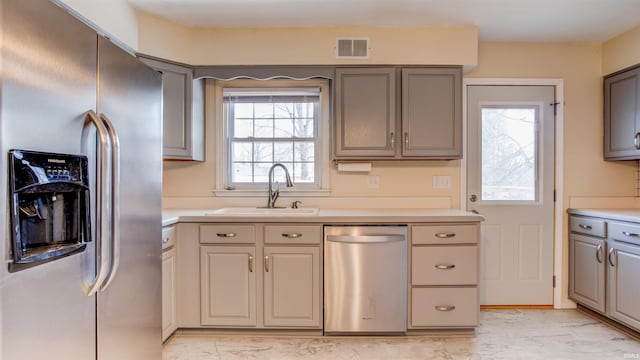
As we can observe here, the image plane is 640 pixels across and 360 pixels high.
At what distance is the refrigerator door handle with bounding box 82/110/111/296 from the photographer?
1.05m

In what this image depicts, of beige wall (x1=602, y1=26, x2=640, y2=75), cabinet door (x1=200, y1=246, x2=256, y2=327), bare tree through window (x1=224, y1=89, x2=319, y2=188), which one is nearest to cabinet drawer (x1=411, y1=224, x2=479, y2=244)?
bare tree through window (x1=224, y1=89, x2=319, y2=188)

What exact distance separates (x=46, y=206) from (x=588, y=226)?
3435 mm

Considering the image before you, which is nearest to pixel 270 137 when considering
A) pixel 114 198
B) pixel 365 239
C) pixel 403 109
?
pixel 403 109

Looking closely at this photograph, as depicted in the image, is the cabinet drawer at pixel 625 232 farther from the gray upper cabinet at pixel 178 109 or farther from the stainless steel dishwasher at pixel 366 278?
the gray upper cabinet at pixel 178 109

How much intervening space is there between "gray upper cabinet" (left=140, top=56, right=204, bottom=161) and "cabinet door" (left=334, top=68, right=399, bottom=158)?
1.13 m

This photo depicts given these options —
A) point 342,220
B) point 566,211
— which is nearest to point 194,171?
point 342,220

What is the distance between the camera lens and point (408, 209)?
2895mm

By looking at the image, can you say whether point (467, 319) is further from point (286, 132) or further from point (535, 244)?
point (286, 132)

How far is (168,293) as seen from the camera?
2336 mm

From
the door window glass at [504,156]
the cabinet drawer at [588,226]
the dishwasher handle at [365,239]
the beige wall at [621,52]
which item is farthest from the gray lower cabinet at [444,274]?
the beige wall at [621,52]

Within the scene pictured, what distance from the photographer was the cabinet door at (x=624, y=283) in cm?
240

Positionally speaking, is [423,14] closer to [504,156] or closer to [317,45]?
[317,45]

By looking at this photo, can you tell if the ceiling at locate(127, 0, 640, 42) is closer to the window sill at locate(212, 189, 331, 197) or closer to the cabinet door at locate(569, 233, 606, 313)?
the window sill at locate(212, 189, 331, 197)

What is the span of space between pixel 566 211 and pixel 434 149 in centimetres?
138
